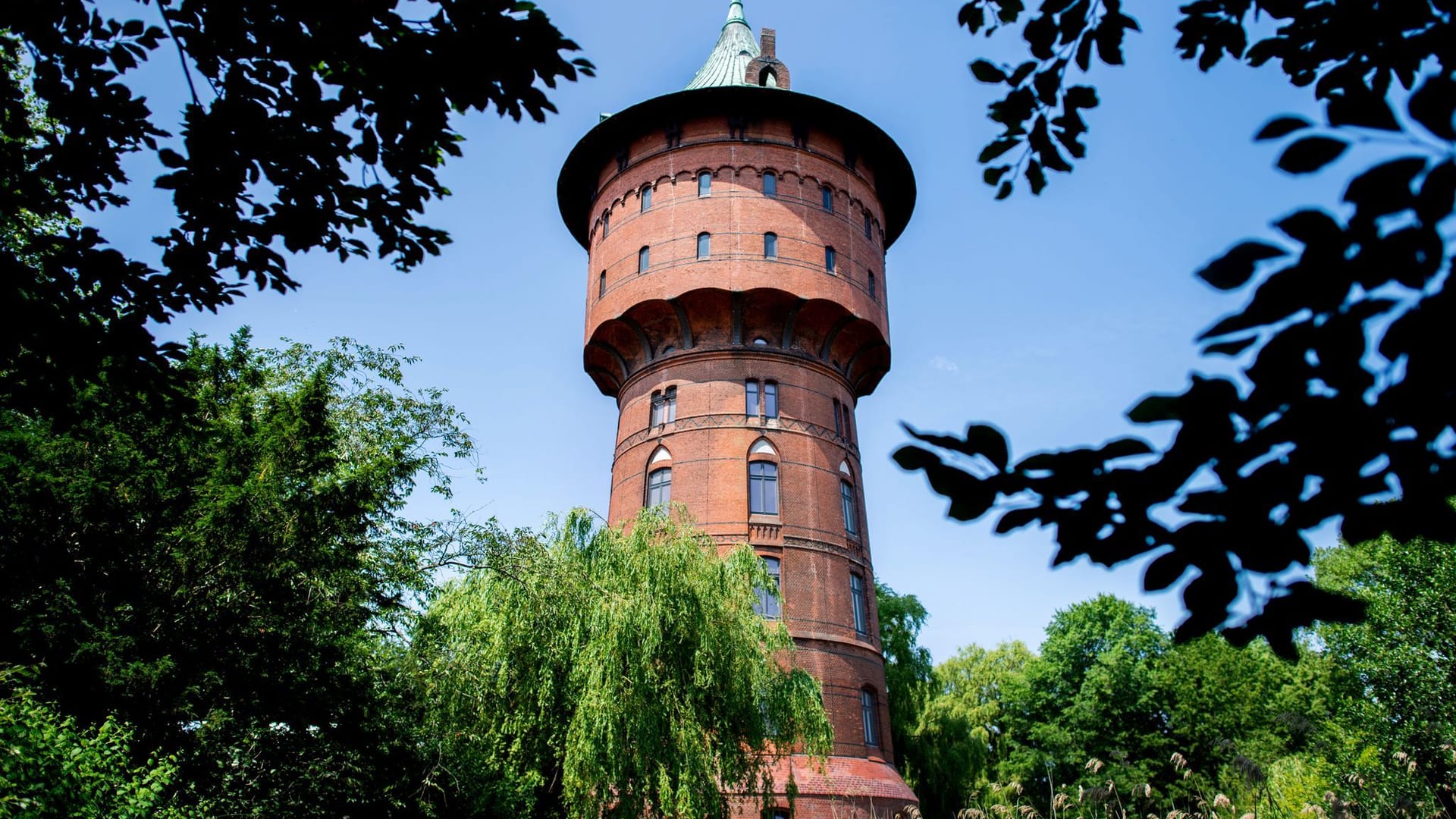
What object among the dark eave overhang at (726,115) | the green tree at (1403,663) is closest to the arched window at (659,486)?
the dark eave overhang at (726,115)

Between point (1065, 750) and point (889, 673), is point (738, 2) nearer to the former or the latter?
point (889, 673)

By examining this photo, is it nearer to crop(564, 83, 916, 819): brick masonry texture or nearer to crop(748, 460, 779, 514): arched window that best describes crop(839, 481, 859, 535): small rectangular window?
crop(564, 83, 916, 819): brick masonry texture

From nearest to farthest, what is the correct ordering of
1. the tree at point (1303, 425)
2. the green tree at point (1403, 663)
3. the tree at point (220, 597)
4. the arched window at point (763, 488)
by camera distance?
the tree at point (1303, 425)
the tree at point (220, 597)
the green tree at point (1403, 663)
the arched window at point (763, 488)

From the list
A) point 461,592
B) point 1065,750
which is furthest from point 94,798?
point 1065,750

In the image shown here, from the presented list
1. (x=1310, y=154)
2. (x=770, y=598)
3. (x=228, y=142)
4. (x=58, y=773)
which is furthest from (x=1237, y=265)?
(x=770, y=598)

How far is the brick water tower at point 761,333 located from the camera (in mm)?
20266

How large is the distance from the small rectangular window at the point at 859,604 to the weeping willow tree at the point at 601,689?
554cm

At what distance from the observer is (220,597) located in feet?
39.2

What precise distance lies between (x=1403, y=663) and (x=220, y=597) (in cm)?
2334

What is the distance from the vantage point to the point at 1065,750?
106 feet

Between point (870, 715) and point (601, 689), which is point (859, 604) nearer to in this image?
point (870, 715)

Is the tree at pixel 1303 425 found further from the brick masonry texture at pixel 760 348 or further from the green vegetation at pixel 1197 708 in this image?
the green vegetation at pixel 1197 708

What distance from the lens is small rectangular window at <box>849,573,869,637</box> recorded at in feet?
68.4

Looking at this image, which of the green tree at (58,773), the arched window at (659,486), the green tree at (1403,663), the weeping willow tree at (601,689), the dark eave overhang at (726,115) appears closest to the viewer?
the green tree at (58,773)
